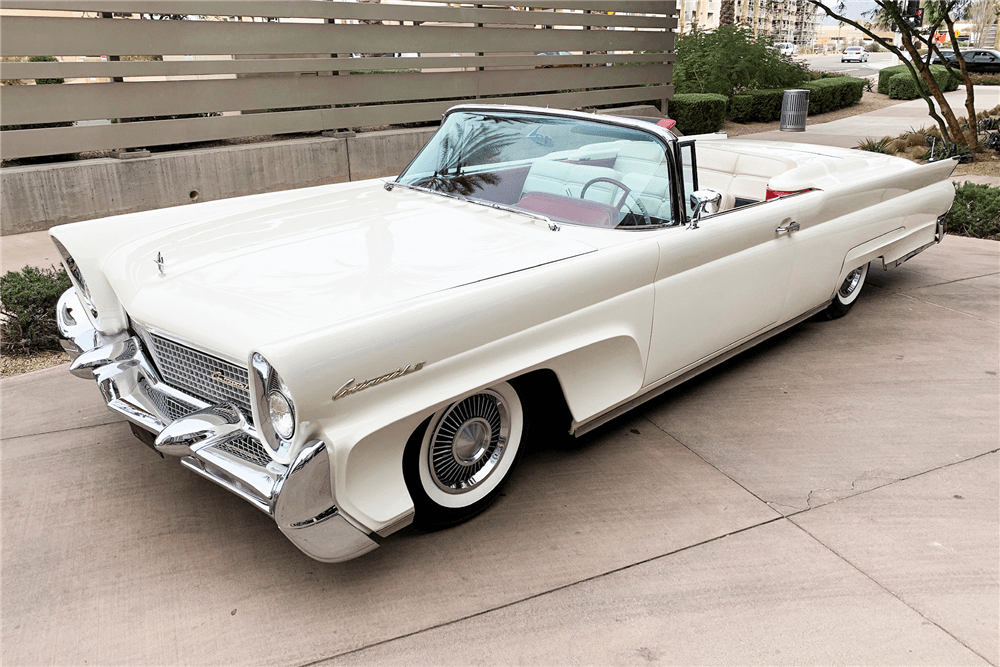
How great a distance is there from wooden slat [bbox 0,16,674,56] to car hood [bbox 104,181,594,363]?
19.0 feet

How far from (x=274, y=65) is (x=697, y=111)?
30.1 feet

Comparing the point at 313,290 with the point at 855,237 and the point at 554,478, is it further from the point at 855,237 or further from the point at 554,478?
the point at 855,237

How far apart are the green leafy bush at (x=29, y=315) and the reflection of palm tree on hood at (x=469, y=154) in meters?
2.53

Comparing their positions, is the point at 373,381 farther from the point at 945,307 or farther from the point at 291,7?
the point at 291,7

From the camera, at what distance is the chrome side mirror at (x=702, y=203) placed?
11.5 ft

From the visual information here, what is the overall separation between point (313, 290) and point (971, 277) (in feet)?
18.5

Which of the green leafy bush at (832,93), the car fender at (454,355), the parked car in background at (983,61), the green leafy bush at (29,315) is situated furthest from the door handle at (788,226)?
the parked car in background at (983,61)

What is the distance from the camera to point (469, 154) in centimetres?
395

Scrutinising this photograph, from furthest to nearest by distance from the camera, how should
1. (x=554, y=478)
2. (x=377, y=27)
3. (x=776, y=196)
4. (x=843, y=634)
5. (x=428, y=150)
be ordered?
(x=377, y=27) → (x=776, y=196) → (x=428, y=150) → (x=554, y=478) → (x=843, y=634)

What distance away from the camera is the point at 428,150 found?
13.8ft

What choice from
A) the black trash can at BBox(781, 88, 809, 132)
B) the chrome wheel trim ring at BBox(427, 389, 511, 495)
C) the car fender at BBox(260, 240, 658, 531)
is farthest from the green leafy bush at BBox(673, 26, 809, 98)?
the chrome wheel trim ring at BBox(427, 389, 511, 495)

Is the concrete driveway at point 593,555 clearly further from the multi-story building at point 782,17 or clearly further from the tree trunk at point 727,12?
the multi-story building at point 782,17

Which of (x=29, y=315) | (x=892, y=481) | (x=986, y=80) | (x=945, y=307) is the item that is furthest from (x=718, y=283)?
(x=986, y=80)

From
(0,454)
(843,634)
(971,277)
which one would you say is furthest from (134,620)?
(971,277)
